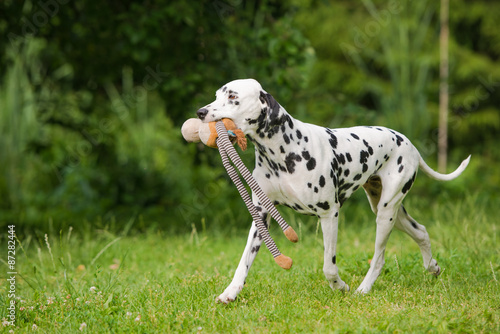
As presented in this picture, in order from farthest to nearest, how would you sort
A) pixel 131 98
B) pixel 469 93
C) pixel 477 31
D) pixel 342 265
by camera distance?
1. pixel 477 31
2. pixel 469 93
3. pixel 131 98
4. pixel 342 265

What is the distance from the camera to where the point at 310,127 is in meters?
3.88

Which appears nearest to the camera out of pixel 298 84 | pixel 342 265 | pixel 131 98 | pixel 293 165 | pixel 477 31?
pixel 293 165

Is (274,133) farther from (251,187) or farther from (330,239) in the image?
(330,239)

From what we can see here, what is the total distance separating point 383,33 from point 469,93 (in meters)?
2.17

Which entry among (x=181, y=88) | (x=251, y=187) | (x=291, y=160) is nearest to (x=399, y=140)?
(x=291, y=160)

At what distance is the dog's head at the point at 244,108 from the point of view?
356 cm

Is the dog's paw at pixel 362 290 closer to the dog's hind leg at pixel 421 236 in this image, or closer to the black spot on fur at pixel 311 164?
the dog's hind leg at pixel 421 236

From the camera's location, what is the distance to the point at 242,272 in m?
3.89

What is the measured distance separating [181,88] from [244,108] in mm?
2672

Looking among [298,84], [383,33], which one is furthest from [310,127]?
[383,33]

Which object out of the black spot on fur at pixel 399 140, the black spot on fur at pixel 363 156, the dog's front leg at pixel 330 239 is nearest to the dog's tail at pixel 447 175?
the black spot on fur at pixel 399 140

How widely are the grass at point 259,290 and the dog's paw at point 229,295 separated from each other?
52mm

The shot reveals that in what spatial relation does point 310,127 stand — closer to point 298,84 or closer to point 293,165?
point 293,165

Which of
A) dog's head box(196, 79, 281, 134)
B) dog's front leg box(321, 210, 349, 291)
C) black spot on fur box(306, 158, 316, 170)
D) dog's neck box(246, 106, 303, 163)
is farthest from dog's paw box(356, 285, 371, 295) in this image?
dog's head box(196, 79, 281, 134)
